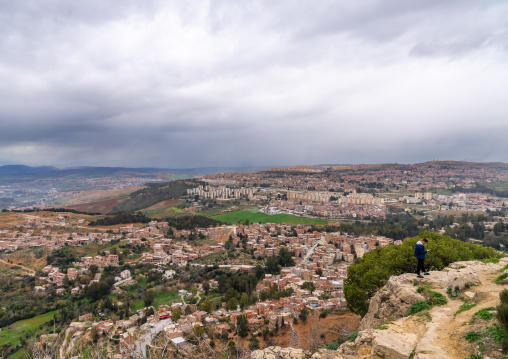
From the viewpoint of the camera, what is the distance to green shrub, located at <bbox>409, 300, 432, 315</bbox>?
6660mm

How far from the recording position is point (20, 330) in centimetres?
2006

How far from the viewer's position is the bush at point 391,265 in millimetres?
10562

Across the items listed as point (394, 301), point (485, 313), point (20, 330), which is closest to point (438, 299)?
point (394, 301)

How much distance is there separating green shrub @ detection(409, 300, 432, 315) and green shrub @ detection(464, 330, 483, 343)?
1827mm

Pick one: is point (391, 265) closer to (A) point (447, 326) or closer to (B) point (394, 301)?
(B) point (394, 301)

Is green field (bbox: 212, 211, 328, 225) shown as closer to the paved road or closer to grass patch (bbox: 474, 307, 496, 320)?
the paved road

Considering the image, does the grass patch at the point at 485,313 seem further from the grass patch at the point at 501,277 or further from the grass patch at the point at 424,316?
the grass patch at the point at 501,277

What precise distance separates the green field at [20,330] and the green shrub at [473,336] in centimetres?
2346

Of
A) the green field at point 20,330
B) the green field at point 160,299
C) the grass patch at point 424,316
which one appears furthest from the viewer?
the green field at point 160,299

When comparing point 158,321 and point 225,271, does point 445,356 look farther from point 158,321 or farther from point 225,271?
point 225,271

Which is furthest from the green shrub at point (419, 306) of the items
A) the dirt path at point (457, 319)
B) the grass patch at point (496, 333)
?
the grass patch at point (496, 333)

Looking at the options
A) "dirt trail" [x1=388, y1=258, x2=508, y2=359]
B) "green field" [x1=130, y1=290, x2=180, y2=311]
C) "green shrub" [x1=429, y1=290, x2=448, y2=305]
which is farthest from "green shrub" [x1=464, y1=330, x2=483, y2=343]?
"green field" [x1=130, y1=290, x2=180, y2=311]

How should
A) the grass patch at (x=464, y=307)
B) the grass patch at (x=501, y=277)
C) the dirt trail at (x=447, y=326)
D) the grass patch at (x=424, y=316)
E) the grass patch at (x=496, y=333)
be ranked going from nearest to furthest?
the grass patch at (x=496, y=333) < the dirt trail at (x=447, y=326) < the grass patch at (x=464, y=307) < the grass patch at (x=424, y=316) < the grass patch at (x=501, y=277)

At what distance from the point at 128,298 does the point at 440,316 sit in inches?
995
